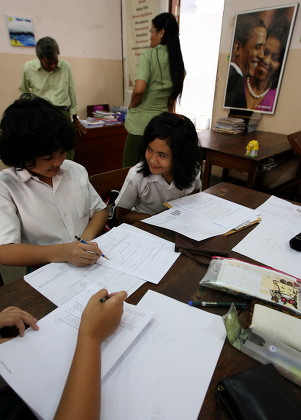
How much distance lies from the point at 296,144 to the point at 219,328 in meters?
1.84

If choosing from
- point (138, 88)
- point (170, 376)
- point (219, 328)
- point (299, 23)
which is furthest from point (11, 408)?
point (299, 23)

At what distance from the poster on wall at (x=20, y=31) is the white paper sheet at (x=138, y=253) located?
2.83 m

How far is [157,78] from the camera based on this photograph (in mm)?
1880

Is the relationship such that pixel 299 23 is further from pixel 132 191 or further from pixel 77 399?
pixel 77 399

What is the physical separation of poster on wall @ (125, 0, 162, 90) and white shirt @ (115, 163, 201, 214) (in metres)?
2.82

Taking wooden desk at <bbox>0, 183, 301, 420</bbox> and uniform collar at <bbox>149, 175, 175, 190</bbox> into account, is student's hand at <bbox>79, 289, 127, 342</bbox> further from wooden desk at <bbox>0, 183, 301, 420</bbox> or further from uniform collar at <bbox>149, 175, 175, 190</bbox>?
uniform collar at <bbox>149, 175, 175, 190</bbox>

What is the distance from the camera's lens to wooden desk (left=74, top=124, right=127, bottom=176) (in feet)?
9.69

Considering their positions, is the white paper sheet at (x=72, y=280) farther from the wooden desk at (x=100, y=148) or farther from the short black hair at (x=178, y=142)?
the wooden desk at (x=100, y=148)

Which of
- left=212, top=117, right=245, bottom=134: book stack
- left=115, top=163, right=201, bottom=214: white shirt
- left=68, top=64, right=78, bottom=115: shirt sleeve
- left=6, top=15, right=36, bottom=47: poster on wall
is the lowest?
left=115, top=163, right=201, bottom=214: white shirt

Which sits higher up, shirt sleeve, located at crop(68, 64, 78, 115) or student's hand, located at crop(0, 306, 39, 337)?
shirt sleeve, located at crop(68, 64, 78, 115)

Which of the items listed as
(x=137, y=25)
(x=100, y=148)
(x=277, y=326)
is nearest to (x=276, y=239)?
(x=277, y=326)

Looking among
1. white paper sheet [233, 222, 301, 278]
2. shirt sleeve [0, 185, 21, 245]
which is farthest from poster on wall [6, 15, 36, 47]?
white paper sheet [233, 222, 301, 278]

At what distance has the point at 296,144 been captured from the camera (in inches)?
77.2

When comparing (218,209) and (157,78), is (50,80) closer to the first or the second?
(157,78)
